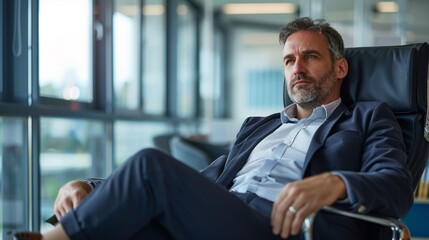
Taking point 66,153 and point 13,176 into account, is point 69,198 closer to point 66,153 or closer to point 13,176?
point 13,176

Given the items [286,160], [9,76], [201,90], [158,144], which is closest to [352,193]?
[286,160]

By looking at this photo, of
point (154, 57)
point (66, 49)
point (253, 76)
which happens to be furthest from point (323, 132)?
point (253, 76)

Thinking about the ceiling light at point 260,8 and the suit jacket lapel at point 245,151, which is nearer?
the suit jacket lapel at point 245,151

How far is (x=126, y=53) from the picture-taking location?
5.11 m

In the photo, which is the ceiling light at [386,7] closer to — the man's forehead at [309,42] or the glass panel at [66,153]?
the glass panel at [66,153]

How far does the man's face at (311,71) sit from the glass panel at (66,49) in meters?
1.60

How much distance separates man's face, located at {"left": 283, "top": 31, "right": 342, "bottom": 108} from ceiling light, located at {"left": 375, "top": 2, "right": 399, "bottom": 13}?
20.9 feet

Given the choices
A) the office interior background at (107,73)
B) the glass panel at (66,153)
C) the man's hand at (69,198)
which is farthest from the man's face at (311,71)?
the glass panel at (66,153)

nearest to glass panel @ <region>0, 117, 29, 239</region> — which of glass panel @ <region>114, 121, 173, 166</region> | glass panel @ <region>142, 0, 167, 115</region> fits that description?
glass panel @ <region>114, 121, 173, 166</region>

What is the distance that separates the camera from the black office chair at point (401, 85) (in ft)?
6.22

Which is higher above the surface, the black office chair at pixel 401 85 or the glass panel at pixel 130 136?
the black office chair at pixel 401 85

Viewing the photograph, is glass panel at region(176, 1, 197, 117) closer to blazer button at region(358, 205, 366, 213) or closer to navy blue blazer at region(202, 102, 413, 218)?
navy blue blazer at region(202, 102, 413, 218)

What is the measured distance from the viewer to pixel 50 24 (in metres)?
3.39

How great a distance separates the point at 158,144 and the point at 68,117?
85cm
